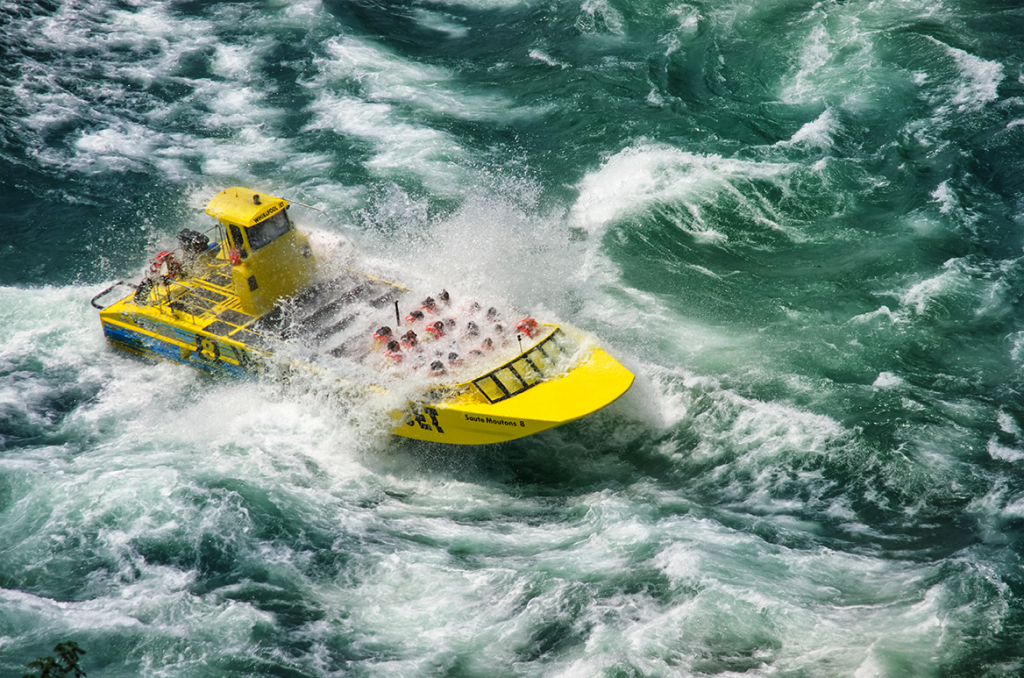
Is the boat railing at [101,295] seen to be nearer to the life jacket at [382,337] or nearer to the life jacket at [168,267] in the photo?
the life jacket at [168,267]

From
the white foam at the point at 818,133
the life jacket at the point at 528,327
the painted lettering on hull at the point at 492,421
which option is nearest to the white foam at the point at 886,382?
the life jacket at the point at 528,327

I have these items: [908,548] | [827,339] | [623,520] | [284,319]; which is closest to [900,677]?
[908,548]

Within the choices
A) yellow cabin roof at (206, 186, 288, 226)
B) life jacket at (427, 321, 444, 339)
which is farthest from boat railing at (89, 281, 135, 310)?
life jacket at (427, 321, 444, 339)

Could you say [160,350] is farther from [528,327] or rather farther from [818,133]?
[818,133]

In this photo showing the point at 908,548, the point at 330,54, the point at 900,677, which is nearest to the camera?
the point at 900,677

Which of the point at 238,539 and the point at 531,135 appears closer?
the point at 238,539

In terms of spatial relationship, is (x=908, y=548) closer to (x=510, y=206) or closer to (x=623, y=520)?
(x=623, y=520)
